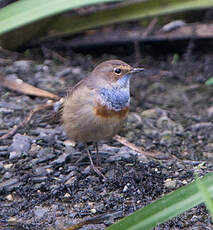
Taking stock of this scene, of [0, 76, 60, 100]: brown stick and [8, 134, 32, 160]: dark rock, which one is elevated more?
[0, 76, 60, 100]: brown stick

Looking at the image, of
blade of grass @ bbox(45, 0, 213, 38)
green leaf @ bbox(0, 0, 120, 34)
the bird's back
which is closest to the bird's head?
the bird's back

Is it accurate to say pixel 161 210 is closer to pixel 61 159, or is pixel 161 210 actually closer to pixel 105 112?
pixel 105 112

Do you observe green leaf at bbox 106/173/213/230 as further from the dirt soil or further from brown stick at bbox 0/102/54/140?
brown stick at bbox 0/102/54/140

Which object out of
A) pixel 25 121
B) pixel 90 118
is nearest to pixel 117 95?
pixel 90 118

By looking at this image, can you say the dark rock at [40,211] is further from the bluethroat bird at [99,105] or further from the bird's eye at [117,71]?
the bird's eye at [117,71]

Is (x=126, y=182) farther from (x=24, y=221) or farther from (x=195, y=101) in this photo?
(x=195, y=101)
